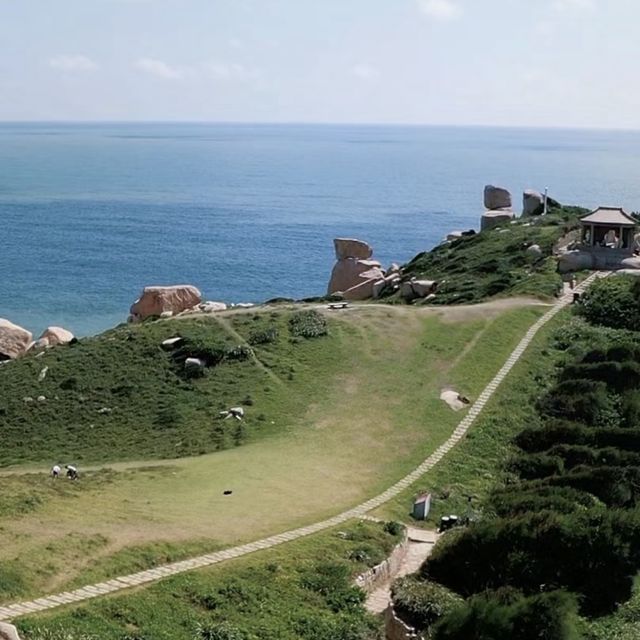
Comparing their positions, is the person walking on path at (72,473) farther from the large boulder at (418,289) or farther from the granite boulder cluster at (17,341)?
the large boulder at (418,289)

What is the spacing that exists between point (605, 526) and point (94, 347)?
32.3 meters

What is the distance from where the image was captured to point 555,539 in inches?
1098

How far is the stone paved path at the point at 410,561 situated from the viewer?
25.9 metres

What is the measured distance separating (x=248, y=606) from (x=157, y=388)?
2445 centimetres

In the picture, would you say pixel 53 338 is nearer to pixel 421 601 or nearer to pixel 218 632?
pixel 421 601

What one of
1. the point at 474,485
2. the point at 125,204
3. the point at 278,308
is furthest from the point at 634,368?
the point at 125,204

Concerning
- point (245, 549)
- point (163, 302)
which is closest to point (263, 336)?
point (163, 302)

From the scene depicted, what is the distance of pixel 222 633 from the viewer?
885 inches

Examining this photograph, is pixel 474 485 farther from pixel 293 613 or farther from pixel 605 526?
pixel 293 613

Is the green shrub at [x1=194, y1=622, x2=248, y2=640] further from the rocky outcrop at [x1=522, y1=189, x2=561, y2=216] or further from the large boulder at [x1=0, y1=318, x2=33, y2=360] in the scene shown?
the rocky outcrop at [x1=522, y1=189, x2=561, y2=216]

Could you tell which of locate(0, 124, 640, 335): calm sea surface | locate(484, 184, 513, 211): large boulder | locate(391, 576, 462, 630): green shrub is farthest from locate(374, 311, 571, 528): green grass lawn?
locate(0, 124, 640, 335): calm sea surface

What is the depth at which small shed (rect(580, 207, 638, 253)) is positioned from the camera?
62.4 m

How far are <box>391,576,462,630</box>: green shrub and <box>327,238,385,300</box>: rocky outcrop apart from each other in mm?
48092

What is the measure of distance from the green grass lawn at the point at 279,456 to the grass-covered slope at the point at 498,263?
509 centimetres
